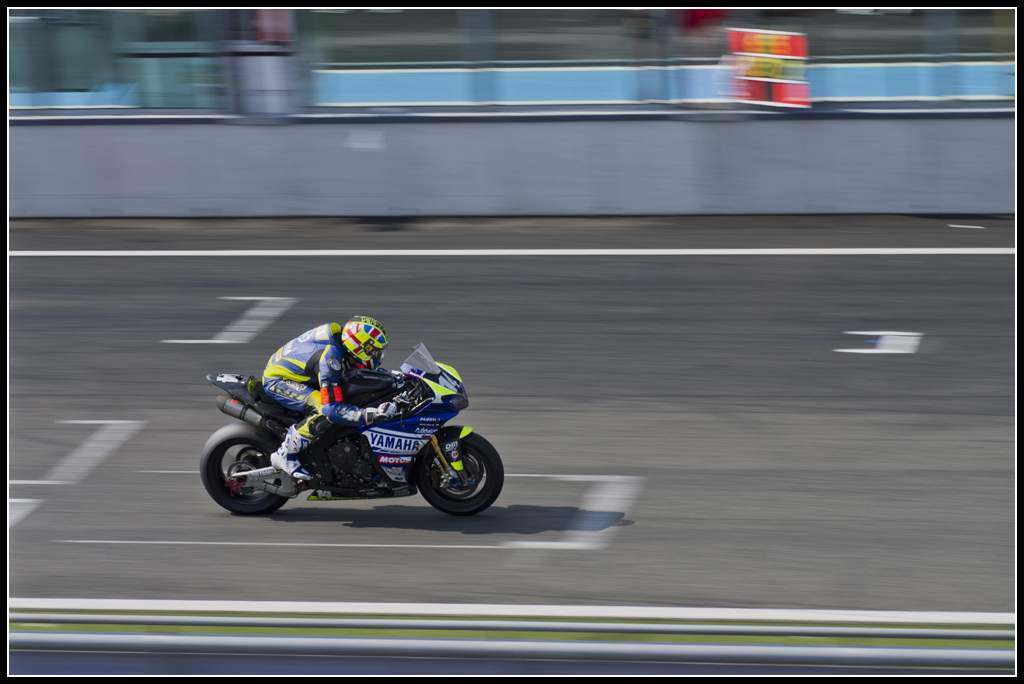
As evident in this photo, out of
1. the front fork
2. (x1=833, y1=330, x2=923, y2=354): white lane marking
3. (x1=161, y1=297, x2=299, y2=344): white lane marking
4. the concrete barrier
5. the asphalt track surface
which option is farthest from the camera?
the concrete barrier

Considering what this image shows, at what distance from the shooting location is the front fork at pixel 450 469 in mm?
8797

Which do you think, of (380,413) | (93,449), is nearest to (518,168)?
(93,449)

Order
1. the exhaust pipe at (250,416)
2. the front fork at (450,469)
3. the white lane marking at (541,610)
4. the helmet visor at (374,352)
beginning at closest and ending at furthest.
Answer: the white lane marking at (541,610)
the helmet visor at (374,352)
the front fork at (450,469)
the exhaust pipe at (250,416)

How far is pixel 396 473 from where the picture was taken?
886 cm

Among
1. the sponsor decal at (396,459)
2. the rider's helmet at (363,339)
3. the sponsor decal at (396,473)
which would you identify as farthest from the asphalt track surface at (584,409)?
the rider's helmet at (363,339)

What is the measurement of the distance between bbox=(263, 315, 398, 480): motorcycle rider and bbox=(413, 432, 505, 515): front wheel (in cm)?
58

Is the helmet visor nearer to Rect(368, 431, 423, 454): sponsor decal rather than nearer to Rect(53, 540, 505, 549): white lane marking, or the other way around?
Rect(368, 431, 423, 454): sponsor decal

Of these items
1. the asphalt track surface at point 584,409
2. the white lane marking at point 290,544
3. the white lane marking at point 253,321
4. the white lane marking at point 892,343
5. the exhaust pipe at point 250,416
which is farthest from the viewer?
the white lane marking at point 253,321

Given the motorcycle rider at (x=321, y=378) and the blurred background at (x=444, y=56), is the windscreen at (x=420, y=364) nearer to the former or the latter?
the motorcycle rider at (x=321, y=378)

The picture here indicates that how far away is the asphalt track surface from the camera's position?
26.9ft

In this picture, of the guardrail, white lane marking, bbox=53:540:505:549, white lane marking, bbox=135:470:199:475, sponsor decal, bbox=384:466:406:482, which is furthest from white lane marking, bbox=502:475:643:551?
white lane marking, bbox=135:470:199:475

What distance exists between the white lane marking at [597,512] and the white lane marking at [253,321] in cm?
515

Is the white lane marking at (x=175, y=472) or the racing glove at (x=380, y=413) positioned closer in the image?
the racing glove at (x=380, y=413)

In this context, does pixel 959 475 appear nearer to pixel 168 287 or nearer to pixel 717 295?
pixel 717 295
